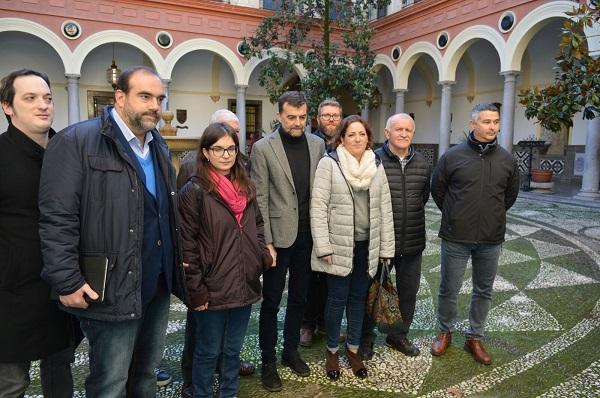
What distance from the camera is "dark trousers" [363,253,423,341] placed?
315 cm

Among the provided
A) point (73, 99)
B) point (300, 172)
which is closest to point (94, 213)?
point (300, 172)

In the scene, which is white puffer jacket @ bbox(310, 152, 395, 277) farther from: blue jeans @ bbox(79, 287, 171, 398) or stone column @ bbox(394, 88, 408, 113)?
stone column @ bbox(394, 88, 408, 113)

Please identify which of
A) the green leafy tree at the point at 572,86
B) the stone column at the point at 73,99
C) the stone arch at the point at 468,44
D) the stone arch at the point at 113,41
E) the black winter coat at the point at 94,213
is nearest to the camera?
the black winter coat at the point at 94,213

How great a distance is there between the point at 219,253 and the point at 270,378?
0.99 metres

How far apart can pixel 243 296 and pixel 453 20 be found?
13.5 meters

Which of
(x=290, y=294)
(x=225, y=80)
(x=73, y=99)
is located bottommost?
(x=290, y=294)

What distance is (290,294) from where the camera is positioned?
2938 millimetres

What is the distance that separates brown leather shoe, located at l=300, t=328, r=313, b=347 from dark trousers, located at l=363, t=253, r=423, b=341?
1.47ft

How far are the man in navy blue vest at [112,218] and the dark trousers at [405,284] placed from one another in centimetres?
169

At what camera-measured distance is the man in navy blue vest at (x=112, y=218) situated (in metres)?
1.69

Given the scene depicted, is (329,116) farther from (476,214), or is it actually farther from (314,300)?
(314,300)

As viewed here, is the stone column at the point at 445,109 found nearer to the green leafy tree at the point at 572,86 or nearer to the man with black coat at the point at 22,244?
the green leafy tree at the point at 572,86

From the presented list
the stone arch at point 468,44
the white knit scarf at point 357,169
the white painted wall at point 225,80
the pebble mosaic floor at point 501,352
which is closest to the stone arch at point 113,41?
the white painted wall at point 225,80

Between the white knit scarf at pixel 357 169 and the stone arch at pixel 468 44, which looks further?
the stone arch at pixel 468 44
